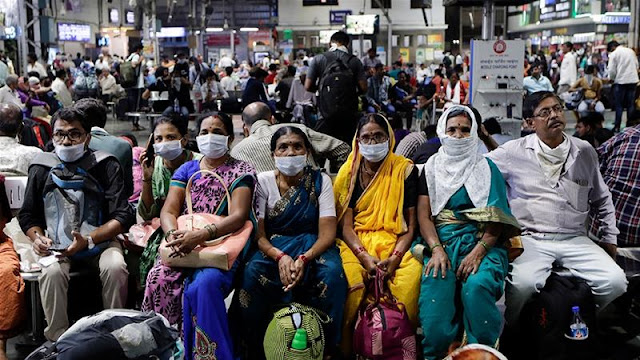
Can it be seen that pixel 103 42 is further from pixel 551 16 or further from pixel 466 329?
pixel 466 329

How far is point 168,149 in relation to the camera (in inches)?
165

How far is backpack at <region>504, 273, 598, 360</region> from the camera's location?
368 cm

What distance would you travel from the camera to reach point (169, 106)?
1336cm

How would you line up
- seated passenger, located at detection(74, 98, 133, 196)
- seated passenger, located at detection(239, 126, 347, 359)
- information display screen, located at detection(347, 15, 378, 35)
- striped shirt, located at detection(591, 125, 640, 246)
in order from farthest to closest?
information display screen, located at detection(347, 15, 378, 35) < seated passenger, located at detection(74, 98, 133, 196) < striped shirt, located at detection(591, 125, 640, 246) < seated passenger, located at detection(239, 126, 347, 359)

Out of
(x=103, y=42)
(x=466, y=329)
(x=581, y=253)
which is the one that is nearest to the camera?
(x=466, y=329)

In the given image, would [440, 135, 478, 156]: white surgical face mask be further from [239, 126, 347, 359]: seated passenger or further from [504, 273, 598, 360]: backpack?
[504, 273, 598, 360]: backpack

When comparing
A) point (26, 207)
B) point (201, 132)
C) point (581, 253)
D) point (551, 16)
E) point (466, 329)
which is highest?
point (551, 16)

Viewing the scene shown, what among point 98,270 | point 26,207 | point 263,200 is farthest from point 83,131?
point 263,200

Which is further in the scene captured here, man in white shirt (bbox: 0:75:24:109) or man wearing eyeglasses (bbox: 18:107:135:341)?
man in white shirt (bbox: 0:75:24:109)

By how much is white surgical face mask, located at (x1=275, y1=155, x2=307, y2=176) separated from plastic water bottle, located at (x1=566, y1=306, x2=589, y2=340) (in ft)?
5.15

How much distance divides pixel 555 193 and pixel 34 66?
1682 cm

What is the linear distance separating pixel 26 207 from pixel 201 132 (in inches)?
41.3

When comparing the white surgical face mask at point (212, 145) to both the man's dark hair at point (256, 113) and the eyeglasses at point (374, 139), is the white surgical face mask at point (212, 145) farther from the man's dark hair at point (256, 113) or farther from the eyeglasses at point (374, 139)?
the man's dark hair at point (256, 113)

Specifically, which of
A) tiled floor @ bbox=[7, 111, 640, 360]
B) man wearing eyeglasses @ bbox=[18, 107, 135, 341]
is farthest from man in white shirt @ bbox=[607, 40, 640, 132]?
man wearing eyeglasses @ bbox=[18, 107, 135, 341]
